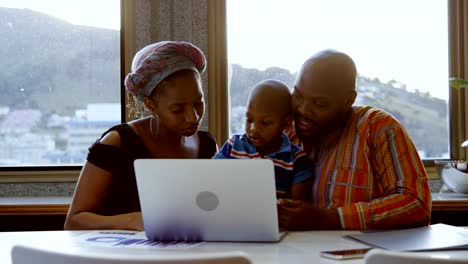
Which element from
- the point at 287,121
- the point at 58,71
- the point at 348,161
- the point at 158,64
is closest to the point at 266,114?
the point at 287,121

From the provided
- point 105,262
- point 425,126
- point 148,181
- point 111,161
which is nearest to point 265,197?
point 148,181

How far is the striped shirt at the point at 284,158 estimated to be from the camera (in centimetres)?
190

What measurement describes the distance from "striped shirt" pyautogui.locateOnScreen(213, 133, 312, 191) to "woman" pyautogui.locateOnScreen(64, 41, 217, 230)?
21 centimetres

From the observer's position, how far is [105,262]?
97 centimetres

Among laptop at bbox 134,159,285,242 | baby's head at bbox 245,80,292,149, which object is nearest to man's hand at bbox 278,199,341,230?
laptop at bbox 134,159,285,242

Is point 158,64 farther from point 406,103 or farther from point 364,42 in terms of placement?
point 406,103

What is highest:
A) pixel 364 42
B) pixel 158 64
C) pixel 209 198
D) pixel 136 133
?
pixel 364 42

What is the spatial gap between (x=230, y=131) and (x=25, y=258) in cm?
228

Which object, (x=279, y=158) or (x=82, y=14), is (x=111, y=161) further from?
(x=82, y=14)

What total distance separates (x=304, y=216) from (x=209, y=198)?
33cm

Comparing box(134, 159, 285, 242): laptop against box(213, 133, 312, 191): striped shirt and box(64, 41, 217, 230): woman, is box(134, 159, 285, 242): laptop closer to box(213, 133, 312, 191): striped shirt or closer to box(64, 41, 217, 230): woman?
box(213, 133, 312, 191): striped shirt

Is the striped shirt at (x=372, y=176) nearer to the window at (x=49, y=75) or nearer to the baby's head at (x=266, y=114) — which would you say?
the baby's head at (x=266, y=114)

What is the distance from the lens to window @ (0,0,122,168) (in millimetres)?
3361

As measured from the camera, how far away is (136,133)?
2.26 m
